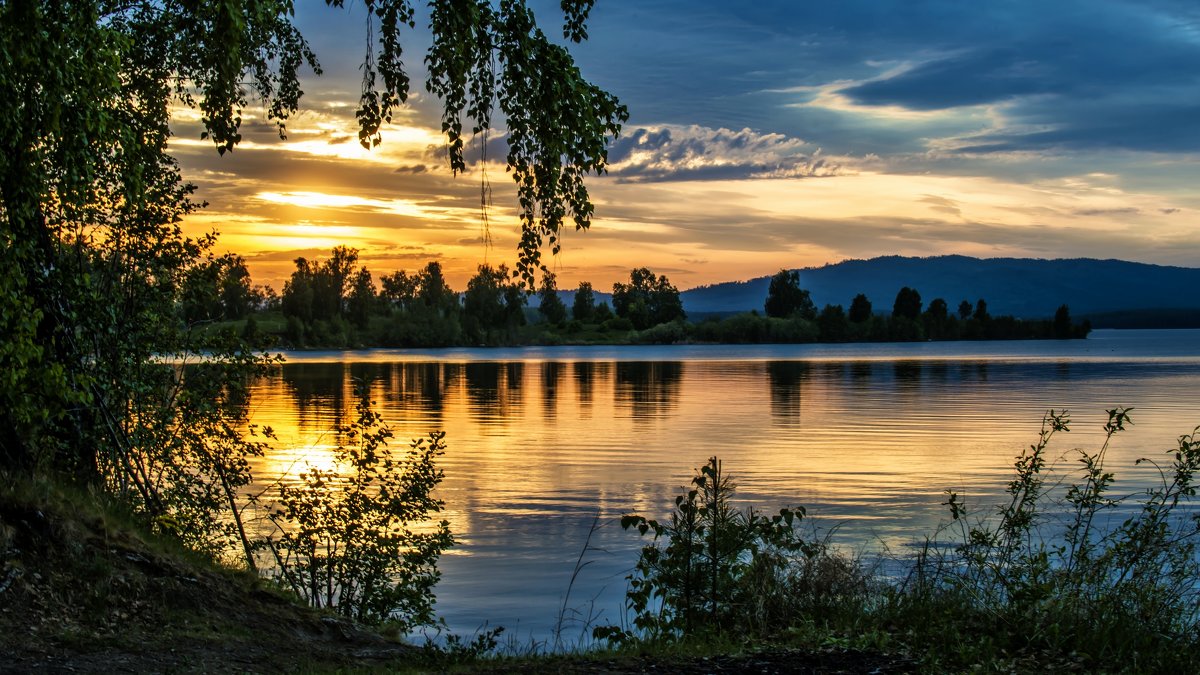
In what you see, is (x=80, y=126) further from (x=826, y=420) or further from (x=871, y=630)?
(x=826, y=420)

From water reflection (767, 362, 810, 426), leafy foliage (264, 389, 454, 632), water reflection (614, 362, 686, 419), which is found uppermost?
leafy foliage (264, 389, 454, 632)

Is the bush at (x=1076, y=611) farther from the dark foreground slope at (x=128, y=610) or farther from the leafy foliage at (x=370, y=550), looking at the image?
the leafy foliage at (x=370, y=550)

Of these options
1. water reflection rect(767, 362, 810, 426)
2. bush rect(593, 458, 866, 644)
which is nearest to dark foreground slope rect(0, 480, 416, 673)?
bush rect(593, 458, 866, 644)

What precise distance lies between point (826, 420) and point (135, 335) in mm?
36818

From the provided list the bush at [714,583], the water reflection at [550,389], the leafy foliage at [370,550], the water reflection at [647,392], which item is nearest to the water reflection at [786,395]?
the water reflection at [647,392]

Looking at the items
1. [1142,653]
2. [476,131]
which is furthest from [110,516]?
[1142,653]

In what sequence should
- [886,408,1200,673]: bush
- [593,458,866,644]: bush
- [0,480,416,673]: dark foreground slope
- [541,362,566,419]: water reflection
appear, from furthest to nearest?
[541,362,566,419]: water reflection, [593,458,866,644]: bush, [886,408,1200,673]: bush, [0,480,416,673]: dark foreground slope

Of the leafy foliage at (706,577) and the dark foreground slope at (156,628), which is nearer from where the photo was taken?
the dark foreground slope at (156,628)

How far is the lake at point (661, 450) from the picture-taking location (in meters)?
18.2

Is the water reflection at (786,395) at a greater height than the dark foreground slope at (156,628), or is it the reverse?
the dark foreground slope at (156,628)

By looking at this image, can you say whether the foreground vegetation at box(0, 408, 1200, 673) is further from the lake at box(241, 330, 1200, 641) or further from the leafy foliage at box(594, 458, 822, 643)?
the lake at box(241, 330, 1200, 641)

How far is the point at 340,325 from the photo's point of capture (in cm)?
19925

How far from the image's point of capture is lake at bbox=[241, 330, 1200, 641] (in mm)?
18172

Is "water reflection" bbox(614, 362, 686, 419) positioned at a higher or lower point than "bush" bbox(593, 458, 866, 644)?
lower
